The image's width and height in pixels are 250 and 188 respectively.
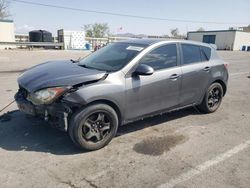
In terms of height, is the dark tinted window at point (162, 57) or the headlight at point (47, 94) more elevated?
the dark tinted window at point (162, 57)

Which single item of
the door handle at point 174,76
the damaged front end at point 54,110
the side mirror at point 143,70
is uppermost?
the side mirror at point 143,70

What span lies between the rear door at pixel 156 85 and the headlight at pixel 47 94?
3.47ft

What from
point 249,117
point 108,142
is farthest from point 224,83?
point 108,142

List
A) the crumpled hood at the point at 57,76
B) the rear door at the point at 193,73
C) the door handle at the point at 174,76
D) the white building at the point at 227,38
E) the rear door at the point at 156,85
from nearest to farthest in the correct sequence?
the crumpled hood at the point at 57,76
the rear door at the point at 156,85
the door handle at the point at 174,76
the rear door at the point at 193,73
the white building at the point at 227,38

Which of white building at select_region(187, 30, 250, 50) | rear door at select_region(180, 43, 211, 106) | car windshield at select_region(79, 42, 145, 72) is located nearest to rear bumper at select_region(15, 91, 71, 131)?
car windshield at select_region(79, 42, 145, 72)

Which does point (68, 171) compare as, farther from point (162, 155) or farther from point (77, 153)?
point (162, 155)

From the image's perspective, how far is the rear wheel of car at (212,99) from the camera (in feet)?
18.9

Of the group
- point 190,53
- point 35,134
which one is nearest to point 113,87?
point 35,134

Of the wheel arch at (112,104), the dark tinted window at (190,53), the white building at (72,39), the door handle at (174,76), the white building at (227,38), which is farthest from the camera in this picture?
the white building at (227,38)

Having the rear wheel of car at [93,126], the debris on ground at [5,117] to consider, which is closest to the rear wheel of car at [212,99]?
the rear wheel of car at [93,126]

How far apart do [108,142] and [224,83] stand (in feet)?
10.9

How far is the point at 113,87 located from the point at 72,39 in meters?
30.0

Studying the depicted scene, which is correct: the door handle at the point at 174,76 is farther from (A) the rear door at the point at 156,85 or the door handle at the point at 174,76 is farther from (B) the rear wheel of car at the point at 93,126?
(B) the rear wheel of car at the point at 93,126

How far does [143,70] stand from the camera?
420 cm
